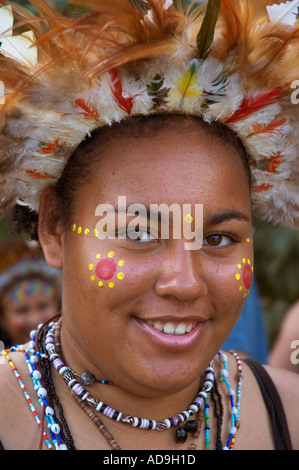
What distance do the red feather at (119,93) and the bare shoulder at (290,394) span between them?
1.46 metres

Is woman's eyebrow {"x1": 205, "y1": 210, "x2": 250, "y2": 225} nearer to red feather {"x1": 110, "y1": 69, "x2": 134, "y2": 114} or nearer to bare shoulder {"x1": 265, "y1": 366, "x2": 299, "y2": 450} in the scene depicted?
red feather {"x1": 110, "y1": 69, "x2": 134, "y2": 114}

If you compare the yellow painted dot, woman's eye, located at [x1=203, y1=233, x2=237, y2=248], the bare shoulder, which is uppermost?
the yellow painted dot

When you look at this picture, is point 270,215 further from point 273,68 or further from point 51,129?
point 51,129

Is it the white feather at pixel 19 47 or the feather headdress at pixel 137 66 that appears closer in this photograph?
the feather headdress at pixel 137 66

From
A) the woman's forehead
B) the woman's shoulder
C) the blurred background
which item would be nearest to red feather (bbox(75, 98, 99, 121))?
the woman's forehead

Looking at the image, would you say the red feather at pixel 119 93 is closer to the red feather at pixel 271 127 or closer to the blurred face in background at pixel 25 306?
the red feather at pixel 271 127

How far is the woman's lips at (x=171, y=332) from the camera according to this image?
2221 millimetres

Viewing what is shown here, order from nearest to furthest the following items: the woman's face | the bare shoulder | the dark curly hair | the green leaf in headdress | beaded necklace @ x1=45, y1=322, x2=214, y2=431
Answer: the green leaf in headdress
the woman's face
the dark curly hair
beaded necklace @ x1=45, y1=322, x2=214, y2=431
the bare shoulder

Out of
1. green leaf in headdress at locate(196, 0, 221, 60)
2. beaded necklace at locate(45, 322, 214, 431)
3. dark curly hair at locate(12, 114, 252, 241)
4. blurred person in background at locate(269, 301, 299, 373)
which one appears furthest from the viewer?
blurred person in background at locate(269, 301, 299, 373)

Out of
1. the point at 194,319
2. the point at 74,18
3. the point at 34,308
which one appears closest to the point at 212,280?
the point at 194,319

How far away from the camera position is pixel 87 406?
2434mm

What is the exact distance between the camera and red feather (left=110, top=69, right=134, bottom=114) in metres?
2.21

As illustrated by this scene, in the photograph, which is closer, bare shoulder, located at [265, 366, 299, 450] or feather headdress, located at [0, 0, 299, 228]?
feather headdress, located at [0, 0, 299, 228]

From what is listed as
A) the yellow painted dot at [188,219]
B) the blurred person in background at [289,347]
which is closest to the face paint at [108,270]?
the yellow painted dot at [188,219]
